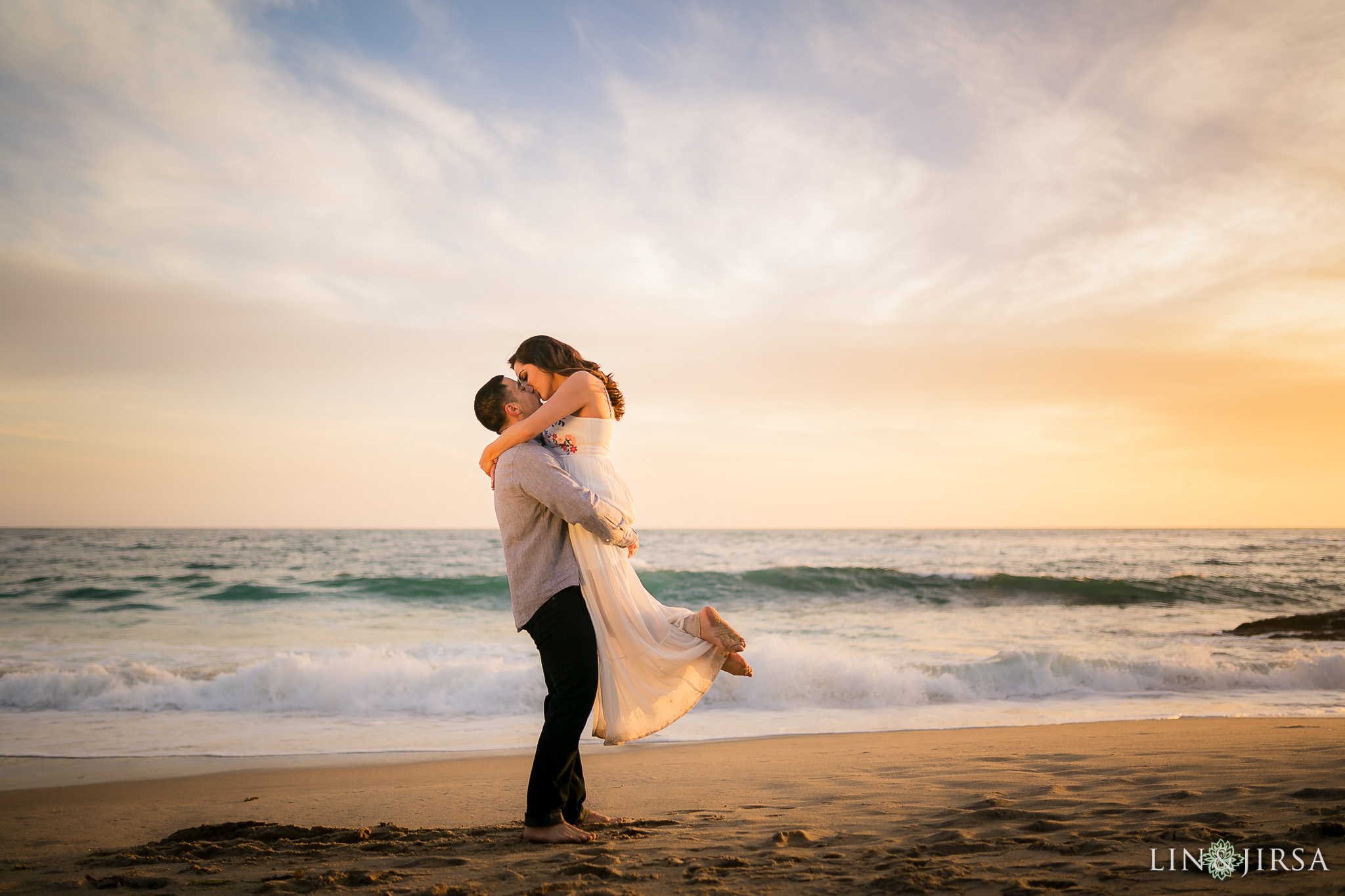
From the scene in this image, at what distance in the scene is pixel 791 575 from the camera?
19.8m

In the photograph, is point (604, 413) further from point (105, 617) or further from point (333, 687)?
point (105, 617)

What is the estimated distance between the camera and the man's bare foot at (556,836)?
3066 millimetres

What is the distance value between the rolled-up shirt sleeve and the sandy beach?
4.09 ft

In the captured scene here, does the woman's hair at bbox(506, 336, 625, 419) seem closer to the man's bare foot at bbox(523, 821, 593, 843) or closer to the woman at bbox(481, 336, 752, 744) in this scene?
the woman at bbox(481, 336, 752, 744)

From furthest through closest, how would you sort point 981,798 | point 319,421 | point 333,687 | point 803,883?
point 319,421 → point 333,687 → point 981,798 → point 803,883

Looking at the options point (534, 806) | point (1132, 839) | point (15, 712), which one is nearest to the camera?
point (1132, 839)

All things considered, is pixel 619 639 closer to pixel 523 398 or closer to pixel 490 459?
pixel 490 459

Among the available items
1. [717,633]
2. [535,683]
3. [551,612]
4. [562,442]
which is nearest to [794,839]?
[717,633]

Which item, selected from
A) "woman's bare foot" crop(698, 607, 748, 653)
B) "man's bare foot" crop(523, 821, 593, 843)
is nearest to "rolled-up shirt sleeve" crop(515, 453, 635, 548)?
"woman's bare foot" crop(698, 607, 748, 653)

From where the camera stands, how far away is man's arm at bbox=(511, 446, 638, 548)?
116 inches

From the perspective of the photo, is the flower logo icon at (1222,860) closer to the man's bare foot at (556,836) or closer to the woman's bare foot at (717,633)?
the woman's bare foot at (717,633)

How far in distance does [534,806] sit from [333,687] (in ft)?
19.5

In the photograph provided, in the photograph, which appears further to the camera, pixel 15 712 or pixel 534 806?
pixel 15 712

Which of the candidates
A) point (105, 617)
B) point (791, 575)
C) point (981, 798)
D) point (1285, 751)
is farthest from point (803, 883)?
point (791, 575)
